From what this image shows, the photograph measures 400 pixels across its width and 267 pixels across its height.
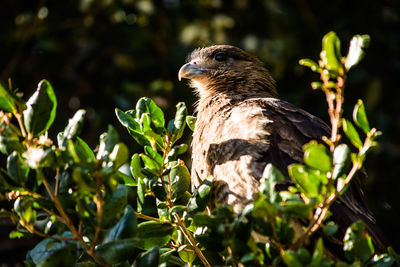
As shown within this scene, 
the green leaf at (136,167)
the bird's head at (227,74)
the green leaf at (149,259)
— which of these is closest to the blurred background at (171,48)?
the bird's head at (227,74)

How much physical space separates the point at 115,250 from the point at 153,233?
1.48 ft

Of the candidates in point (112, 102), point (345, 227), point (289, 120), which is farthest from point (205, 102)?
point (112, 102)

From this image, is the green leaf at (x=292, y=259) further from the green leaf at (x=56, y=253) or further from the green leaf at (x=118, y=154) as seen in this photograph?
the green leaf at (x=56, y=253)

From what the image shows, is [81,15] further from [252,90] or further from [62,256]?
[62,256]

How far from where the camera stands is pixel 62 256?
78.6 inches

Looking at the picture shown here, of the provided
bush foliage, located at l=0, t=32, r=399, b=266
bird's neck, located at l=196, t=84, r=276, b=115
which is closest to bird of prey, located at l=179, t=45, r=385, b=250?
bird's neck, located at l=196, t=84, r=276, b=115

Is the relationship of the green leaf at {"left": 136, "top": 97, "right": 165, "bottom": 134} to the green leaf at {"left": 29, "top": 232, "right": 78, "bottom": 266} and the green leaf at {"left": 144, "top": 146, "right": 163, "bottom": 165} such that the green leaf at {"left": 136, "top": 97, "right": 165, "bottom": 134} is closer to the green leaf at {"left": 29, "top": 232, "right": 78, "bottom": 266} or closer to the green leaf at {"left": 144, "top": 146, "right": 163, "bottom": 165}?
the green leaf at {"left": 144, "top": 146, "right": 163, "bottom": 165}

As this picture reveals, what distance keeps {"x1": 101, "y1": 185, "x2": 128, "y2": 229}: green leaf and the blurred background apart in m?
3.57

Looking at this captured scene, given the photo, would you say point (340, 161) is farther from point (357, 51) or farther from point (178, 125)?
point (178, 125)

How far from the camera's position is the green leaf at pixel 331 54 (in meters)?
1.98

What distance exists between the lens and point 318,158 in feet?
6.16

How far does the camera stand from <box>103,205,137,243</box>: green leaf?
2.08 metres

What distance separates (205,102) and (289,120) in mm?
907

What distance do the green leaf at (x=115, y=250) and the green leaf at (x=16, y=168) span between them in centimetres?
38
